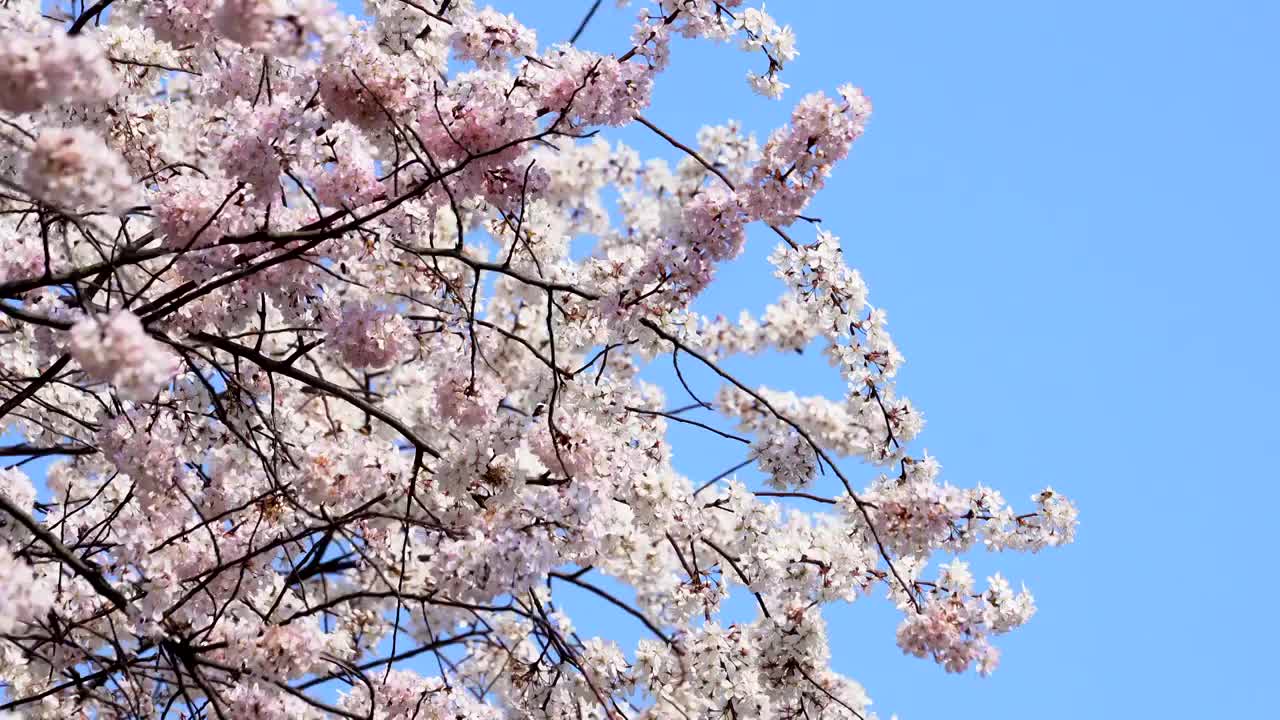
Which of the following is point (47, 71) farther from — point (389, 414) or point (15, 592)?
point (389, 414)

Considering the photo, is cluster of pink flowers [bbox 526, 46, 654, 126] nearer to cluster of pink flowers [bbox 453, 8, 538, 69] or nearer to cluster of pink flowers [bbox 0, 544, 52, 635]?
cluster of pink flowers [bbox 453, 8, 538, 69]

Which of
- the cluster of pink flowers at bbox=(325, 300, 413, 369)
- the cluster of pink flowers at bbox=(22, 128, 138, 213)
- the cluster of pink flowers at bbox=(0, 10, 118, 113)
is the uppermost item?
the cluster of pink flowers at bbox=(325, 300, 413, 369)

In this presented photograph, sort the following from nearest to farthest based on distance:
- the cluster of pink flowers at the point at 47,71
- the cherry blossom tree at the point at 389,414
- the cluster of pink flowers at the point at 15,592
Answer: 1. the cluster of pink flowers at the point at 47,71
2. the cluster of pink flowers at the point at 15,592
3. the cherry blossom tree at the point at 389,414

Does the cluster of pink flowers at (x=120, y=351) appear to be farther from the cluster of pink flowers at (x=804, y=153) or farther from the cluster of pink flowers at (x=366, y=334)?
the cluster of pink flowers at (x=804, y=153)

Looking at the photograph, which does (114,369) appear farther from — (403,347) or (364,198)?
(403,347)

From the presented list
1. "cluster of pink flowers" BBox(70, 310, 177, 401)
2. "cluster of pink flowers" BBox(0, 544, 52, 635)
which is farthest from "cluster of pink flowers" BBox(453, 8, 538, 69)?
"cluster of pink flowers" BBox(0, 544, 52, 635)

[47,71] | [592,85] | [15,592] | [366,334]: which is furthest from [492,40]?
[15,592]

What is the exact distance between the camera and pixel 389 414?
17.1ft

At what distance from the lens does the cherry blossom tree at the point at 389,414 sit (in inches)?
157

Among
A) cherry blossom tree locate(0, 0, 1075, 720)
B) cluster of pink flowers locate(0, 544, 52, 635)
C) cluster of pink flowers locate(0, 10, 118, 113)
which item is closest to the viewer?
cluster of pink flowers locate(0, 10, 118, 113)

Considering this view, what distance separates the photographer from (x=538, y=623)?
4406mm

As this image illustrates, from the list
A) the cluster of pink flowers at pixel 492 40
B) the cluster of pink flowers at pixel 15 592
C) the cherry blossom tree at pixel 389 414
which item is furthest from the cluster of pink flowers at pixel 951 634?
the cluster of pink flowers at pixel 15 592

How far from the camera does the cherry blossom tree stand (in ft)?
13.1

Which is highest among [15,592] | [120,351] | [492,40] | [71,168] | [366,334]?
[492,40]
